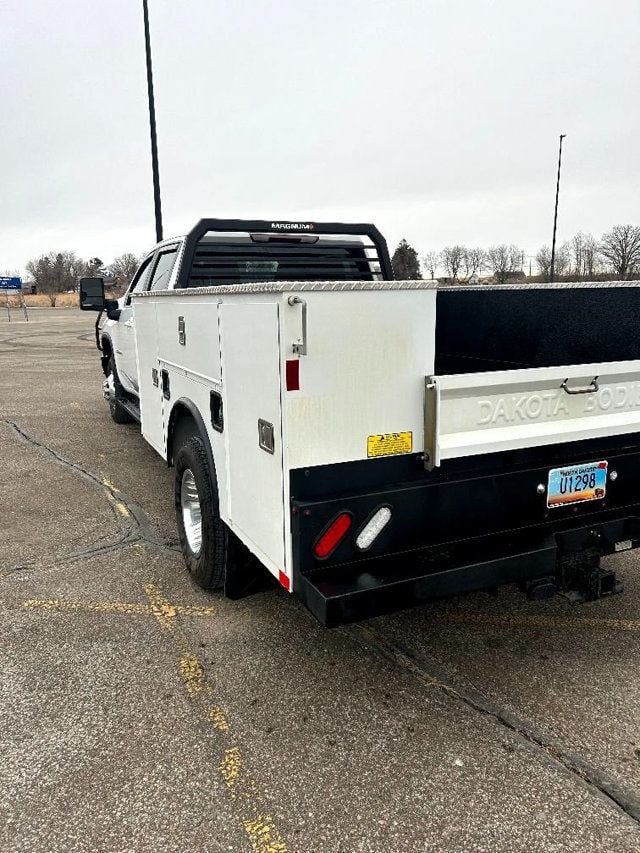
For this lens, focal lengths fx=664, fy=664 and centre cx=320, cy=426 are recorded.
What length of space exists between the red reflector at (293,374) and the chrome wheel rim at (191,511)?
5.60 feet

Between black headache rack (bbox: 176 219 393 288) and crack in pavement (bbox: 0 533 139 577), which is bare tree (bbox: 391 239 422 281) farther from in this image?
crack in pavement (bbox: 0 533 139 577)

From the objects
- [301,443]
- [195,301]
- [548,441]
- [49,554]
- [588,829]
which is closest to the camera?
[588,829]

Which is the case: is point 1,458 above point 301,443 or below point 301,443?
below

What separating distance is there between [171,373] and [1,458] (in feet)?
12.9

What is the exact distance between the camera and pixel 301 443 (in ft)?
8.09

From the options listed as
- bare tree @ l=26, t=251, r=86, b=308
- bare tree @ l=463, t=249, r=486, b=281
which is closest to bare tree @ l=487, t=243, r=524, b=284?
bare tree @ l=463, t=249, r=486, b=281

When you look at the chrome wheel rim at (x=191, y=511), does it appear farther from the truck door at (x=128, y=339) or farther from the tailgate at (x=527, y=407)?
the truck door at (x=128, y=339)

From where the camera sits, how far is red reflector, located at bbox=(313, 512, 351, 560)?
253cm

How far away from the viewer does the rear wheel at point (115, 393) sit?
789 cm

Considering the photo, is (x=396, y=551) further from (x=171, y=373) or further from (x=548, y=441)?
(x=171, y=373)

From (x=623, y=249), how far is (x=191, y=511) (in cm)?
5559

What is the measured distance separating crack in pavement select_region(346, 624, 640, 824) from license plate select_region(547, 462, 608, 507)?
36.7 inches

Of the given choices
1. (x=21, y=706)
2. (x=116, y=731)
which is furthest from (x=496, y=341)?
(x=21, y=706)

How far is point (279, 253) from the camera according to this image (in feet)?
17.6
